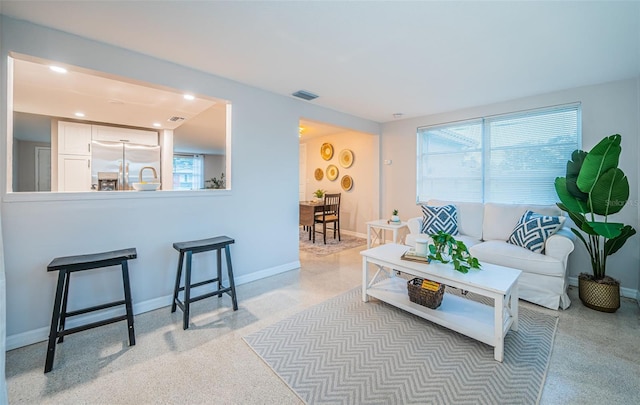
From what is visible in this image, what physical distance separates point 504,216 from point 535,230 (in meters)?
0.56

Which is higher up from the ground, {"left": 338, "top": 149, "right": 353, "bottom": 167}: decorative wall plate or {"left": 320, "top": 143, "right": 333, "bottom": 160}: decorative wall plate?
{"left": 320, "top": 143, "right": 333, "bottom": 160}: decorative wall plate

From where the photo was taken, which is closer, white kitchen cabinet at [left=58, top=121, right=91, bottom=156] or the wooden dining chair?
white kitchen cabinet at [left=58, top=121, right=91, bottom=156]

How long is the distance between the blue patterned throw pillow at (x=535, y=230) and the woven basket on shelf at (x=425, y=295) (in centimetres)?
137

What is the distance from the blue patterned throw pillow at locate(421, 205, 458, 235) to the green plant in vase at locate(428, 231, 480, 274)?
1.32 m

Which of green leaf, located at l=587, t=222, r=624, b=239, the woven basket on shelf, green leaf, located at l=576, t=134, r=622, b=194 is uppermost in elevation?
green leaf, located at l=576, t=134, r=622, b=194

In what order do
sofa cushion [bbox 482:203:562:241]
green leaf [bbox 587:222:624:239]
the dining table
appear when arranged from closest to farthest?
1. green leaf [bbox 587:222:624:239]
2. sofa cushion [bbox 482:203:562:241]
3. the dining table

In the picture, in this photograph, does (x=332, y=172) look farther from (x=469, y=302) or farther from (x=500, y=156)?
(x=469, y=302)

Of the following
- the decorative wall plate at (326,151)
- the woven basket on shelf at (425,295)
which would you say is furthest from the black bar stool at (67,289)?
the decorative wall plate at (326,151)

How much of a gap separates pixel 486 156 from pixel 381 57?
2.44 m

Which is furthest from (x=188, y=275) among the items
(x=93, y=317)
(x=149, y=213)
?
(x=93, y=317)

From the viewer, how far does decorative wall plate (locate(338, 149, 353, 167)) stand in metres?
5.84

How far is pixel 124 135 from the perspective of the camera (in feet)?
15.4

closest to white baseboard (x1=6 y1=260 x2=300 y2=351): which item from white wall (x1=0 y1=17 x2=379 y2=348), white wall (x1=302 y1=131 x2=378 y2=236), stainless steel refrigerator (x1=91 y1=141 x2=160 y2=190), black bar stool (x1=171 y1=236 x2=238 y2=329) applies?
white wall (x1=0 y1=17 x2=379 y2=348)

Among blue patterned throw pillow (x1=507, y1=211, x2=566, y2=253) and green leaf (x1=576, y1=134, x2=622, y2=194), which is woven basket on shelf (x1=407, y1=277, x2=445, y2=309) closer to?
blue patterned throw pillow (x1=507, y1=211, x2=566, y2=253)
